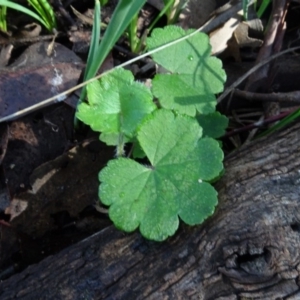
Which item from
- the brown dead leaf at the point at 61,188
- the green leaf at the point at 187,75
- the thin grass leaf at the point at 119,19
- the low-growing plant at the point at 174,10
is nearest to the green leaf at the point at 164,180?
the green leaf at the point at 187,75

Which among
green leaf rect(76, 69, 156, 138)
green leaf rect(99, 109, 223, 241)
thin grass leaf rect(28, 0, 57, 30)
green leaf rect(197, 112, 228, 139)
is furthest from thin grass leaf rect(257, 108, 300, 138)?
thin grass leaf rect(28, 0, 57, 30)

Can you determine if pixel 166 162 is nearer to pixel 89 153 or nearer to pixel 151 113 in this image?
pixel 151 113

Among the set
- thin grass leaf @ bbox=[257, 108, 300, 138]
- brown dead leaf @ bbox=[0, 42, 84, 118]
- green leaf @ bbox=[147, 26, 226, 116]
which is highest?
thin grass leaf @ bbox=[257, 108, 300, 138]

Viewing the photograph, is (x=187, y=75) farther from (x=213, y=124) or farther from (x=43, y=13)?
(x=43, y=13)

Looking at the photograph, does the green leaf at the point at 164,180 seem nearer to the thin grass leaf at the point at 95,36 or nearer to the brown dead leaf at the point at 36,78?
the thin grass leaf at the point at 95,36

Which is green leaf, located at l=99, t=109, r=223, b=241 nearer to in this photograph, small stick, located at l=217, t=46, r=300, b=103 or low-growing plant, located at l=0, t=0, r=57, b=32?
small stick, located at l=217, t=46, r=300, b=103

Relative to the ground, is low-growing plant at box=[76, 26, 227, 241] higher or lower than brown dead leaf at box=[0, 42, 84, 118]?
higher
